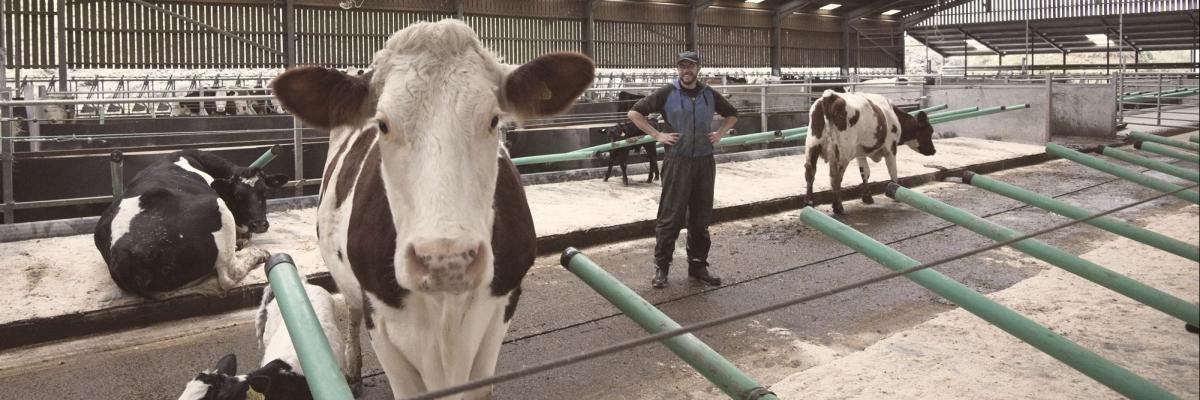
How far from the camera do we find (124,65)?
1812 cm

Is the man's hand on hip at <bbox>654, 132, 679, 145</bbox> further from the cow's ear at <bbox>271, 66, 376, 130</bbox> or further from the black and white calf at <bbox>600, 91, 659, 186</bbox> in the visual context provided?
the black and white calf at <bbox>600, 91, 659, 186</bbox>

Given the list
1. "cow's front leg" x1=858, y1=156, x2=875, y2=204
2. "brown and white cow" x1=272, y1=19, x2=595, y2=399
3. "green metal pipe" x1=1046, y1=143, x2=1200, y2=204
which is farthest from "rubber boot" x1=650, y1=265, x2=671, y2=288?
"cow's front leg" x1=858, y1=156, x2=875, y2=204

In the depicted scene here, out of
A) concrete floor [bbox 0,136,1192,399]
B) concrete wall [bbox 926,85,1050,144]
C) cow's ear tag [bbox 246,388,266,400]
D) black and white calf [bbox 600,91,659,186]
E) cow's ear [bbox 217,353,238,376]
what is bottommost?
concrete floor [bbox 0,136,1192,399]

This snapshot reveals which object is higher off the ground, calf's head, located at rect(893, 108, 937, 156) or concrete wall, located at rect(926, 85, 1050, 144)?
concrete wall, located at rect(926, 85, 1050, 144)

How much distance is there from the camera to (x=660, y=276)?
19.0ft

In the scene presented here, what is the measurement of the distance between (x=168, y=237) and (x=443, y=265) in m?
3.96

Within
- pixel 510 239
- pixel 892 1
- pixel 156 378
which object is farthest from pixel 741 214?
pixel 892 1

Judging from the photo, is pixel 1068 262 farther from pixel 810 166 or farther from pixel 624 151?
pixel 624 151

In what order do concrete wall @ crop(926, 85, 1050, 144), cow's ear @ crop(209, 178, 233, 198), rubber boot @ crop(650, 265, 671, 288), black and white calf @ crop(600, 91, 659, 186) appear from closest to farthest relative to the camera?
rubber boot @ crop(650, 265, 671, 288), cow's ear @ crop(209, 178, 233, 198), black and white calf @ crop(600, 91, 659, 186), concrete wall @ crop(926, 85, 1050, 144)

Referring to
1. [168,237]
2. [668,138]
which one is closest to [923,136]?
[668,138]

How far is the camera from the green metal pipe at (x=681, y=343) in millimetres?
2012

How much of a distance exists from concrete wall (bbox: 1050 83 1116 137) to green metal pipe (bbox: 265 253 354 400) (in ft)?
51.7

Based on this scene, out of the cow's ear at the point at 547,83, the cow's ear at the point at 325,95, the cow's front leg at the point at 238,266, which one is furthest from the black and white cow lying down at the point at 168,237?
the cow's ear at the point at 547,83

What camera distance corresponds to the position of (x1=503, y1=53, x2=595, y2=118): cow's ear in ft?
7.74
